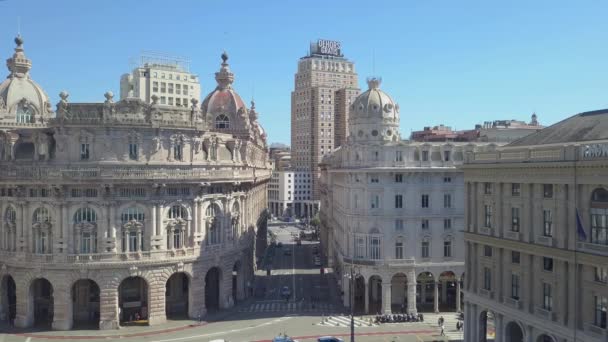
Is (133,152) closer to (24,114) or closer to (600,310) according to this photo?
(24,114)

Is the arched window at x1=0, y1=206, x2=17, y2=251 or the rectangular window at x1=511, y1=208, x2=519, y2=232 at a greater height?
the rectangular window at x1=511, y1=208, x2=519, y2=232

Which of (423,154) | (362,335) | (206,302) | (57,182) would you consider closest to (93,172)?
(57,182)

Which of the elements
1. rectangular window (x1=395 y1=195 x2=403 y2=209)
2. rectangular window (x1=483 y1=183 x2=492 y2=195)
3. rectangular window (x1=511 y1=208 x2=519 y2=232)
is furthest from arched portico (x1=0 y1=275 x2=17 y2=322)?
rectangular window (x1=511 y1=208 x2=519 y2=232)

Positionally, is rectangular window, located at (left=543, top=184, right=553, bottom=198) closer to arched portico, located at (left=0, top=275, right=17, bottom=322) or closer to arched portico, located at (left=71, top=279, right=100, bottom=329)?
arched portico, located at (left=71, top=279, right=100, bottom=329)

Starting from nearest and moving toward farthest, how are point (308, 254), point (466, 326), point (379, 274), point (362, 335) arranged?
point (466, 326) < point (362, 335) < point (379, 274) < point (308, 254)

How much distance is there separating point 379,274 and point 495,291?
85.8 feet

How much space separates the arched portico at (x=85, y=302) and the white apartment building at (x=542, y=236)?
A: 153 feet

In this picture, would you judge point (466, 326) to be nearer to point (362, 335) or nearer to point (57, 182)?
point (362, 335)

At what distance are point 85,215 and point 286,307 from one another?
30829 millimetres

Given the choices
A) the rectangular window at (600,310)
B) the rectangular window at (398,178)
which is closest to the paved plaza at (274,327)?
the rectangular window at (398,178)

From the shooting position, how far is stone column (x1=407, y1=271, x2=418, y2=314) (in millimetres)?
81500

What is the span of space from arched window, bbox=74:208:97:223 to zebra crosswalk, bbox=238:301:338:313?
80.1ft

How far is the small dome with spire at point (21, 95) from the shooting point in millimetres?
95312

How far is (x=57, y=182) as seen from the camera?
72688 millimetres
